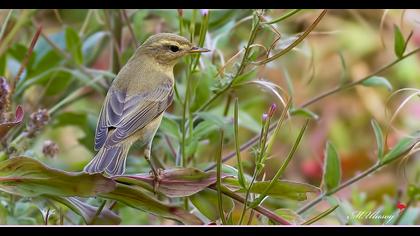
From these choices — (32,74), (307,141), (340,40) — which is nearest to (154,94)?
(32,74)

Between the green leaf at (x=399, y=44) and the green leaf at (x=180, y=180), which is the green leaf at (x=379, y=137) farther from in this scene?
the green leaf at (x=180, y=180)

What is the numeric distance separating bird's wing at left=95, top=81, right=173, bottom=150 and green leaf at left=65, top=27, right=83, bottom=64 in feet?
1.57

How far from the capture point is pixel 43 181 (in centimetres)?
115

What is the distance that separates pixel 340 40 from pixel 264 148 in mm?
2099

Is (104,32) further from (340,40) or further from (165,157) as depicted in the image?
(340,40)

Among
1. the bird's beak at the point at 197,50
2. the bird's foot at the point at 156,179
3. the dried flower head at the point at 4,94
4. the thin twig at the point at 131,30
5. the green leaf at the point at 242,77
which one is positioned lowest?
the bird's foot at the point at 156,179

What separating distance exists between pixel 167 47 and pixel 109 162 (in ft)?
0.78

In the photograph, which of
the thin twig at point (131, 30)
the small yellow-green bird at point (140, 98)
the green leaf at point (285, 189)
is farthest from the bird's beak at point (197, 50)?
the thin twig at point (131, 30)

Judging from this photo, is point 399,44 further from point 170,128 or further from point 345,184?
point 170,128

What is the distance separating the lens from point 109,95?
1.23 m

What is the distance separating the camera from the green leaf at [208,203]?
122cm

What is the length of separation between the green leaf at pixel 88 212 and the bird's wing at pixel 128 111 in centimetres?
10

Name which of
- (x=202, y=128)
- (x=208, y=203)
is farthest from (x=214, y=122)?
(x=208, y=203)

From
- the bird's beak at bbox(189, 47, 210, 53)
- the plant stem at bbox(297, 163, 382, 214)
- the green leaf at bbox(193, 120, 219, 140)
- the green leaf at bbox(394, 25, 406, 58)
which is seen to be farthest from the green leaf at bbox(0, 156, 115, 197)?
the green leaf at bbox(394, 25, 406, 58)
